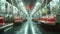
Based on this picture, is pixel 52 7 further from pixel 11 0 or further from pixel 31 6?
pixel 11 0

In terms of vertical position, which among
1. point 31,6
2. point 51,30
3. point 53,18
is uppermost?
point 31,6

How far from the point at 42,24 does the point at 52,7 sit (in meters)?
0.41

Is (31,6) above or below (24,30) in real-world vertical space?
above

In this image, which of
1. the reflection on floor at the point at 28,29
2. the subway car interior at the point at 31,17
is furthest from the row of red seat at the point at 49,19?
the reflection on floor at the point at 28,29

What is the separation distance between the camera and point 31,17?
3.85m

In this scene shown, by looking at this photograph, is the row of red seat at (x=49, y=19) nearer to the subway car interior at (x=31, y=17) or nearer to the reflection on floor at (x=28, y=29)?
the subway car interior at (x=31, y=17)

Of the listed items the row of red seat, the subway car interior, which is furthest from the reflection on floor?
the row of red seat

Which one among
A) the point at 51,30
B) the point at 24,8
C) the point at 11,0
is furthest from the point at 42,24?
the point at 11,0

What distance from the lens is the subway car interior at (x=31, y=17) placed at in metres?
3.84

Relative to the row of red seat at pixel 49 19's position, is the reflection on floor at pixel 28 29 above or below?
below

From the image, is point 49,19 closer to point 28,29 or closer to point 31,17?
point 31,17

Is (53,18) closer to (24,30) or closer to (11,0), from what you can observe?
(24,30)

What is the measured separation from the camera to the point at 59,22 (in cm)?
383

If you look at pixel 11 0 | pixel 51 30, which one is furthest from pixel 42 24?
pixel 11 0
